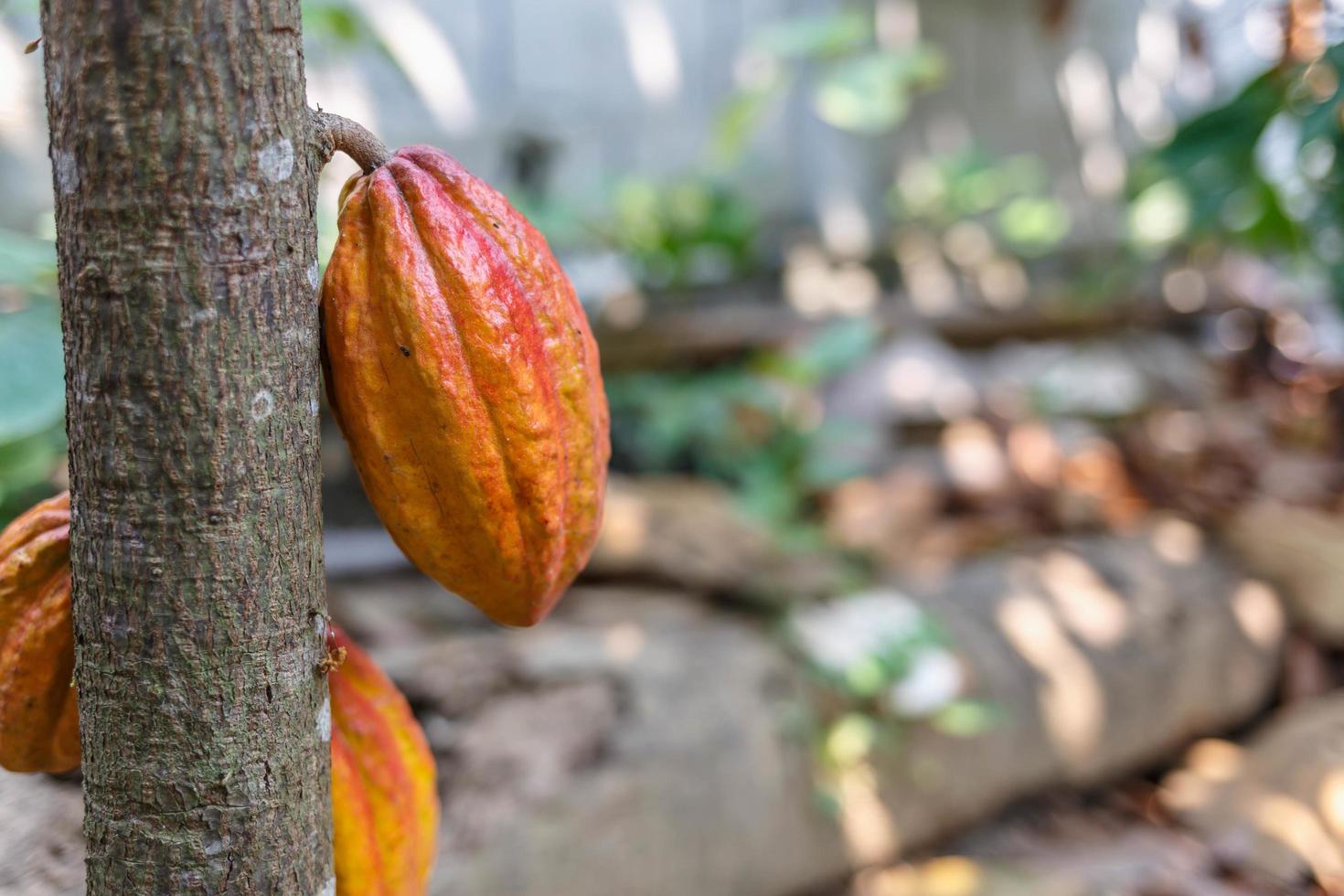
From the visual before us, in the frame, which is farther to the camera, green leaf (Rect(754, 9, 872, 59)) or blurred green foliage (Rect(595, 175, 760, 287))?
blurred green foliage (Rect(595, 175, 760, 287))

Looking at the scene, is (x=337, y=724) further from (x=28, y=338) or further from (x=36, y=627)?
(x=28, y=338)

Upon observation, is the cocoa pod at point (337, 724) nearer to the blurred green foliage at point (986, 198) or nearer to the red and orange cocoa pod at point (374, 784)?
the red and orange cocoa pod at point (374, 784)

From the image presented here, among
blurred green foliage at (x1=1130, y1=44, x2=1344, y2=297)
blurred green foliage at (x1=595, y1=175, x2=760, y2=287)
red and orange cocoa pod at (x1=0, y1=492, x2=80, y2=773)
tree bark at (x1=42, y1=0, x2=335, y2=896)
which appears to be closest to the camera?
tree bark at (x1=42, y1=0, x2=335, y2=896)

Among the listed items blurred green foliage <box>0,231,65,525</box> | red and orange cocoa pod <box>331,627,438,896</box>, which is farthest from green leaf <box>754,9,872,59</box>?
red and orange cocoa pod <box>331,627,438,896</box>

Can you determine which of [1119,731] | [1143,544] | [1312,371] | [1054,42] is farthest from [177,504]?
[1312,371]

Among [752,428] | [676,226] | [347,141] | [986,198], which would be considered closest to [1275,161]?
[986,198]

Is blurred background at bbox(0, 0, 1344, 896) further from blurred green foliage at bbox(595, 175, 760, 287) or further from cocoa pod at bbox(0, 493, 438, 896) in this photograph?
cocoa pod at bbox(0, 493, 438, 896)

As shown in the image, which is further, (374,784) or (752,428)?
(752,428)
